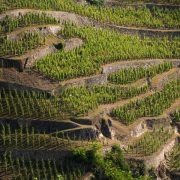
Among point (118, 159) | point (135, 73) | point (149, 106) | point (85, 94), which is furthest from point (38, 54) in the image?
point (118, 159)

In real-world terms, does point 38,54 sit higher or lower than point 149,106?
higher

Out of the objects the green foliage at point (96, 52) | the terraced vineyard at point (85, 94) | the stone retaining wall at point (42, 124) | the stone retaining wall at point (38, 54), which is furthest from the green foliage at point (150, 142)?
the stone retaining wall at point (38, 54)

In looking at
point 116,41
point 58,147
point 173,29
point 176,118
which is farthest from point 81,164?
point 173,29

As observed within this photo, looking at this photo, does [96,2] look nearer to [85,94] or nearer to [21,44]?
[21,44]

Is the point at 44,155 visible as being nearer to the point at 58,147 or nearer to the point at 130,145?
the point at 58,147

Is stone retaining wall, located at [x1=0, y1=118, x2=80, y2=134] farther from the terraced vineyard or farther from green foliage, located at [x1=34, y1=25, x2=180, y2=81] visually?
green foliage, located at [x1=34, y1=25, x2=180, y2=81]

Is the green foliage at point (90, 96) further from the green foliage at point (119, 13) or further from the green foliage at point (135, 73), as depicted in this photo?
the green foliage at point (119, 13)
